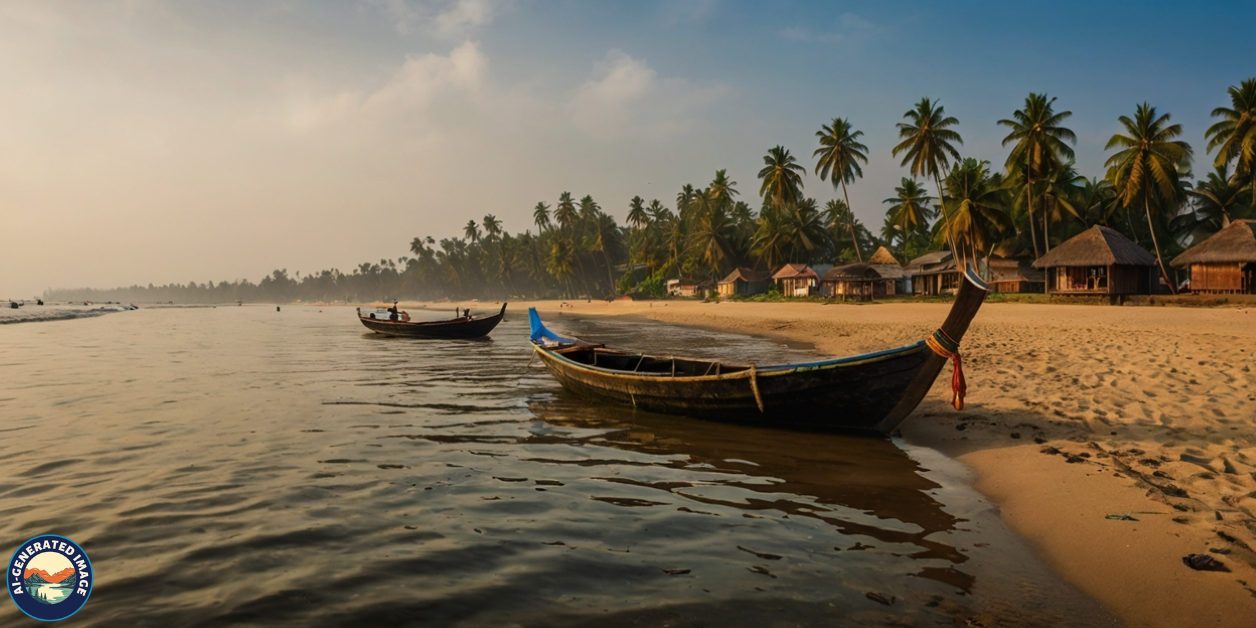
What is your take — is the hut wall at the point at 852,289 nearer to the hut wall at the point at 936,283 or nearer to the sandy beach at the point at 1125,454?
the hut wall at the point at 936,283

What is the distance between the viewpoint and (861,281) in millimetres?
50781

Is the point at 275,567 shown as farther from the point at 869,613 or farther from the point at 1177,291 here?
the point at 1177,291

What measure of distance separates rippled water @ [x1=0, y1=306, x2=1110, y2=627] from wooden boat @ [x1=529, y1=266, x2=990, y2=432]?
13.7 inches

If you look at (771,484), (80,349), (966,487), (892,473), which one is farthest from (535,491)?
(80,349)

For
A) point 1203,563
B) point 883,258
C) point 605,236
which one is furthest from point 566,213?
point 1203,563

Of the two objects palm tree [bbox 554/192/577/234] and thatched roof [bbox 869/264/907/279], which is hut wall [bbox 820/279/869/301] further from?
palm tree [bbox 554/192/577/234]

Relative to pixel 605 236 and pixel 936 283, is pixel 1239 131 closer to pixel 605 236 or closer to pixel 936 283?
pixel 936 283

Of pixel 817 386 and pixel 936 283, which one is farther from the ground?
pixel 936 283

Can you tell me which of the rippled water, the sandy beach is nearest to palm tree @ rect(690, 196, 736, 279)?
the sandy beach

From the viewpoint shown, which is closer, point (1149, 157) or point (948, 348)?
point (948, 348)

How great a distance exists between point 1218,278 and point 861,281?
22670mm

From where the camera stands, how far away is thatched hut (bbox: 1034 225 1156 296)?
3341 centimetres

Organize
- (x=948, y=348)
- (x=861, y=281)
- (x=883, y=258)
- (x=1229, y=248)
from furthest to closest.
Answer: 1. (x=883, y=258)
2. (x=861, y=281)
3. (x=1229, y=248)
4. (x=948, y=348)

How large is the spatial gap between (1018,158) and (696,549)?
46949 millimetres
